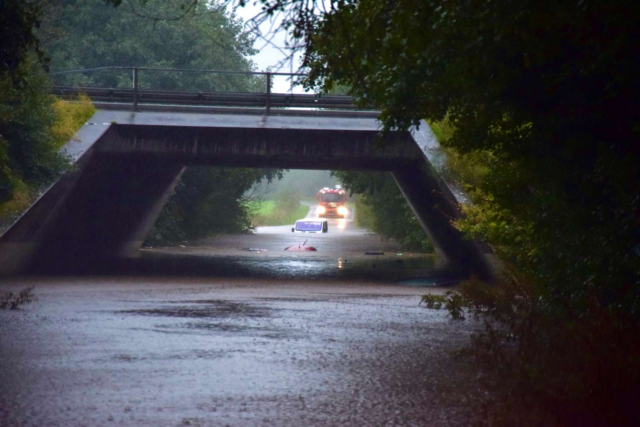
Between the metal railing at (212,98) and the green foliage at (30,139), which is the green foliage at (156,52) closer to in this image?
the metal railing at (212,98)

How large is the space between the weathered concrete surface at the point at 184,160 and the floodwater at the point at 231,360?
17.4 feet

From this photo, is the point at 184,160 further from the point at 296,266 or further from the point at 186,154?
the point at 296,266

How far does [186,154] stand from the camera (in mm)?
26656

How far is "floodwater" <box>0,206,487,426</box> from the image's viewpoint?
7.25m

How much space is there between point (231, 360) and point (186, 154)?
17534mm

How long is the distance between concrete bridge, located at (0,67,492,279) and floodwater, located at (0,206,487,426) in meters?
4.83

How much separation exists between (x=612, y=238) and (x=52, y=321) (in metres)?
7.70

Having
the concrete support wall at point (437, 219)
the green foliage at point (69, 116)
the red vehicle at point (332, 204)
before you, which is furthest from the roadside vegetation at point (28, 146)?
the red vehicle at point (332, 204)

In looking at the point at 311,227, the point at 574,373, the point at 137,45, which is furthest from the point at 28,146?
the point at 311,227

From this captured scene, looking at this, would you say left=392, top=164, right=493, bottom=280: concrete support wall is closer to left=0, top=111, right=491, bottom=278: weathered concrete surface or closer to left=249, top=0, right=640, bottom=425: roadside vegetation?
left=0, top=111, right=491, bottom=278: weathered concrete surface

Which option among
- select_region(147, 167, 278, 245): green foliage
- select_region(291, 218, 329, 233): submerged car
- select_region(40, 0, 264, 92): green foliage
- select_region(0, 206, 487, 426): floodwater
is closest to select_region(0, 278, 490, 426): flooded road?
select_region(0, 206, 487, 426): floodwater

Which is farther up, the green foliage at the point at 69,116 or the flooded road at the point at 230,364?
the green foliage at the point at 69,116

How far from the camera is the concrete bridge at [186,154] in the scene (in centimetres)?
2339

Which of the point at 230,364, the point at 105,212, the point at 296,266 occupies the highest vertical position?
the point at 105,212
